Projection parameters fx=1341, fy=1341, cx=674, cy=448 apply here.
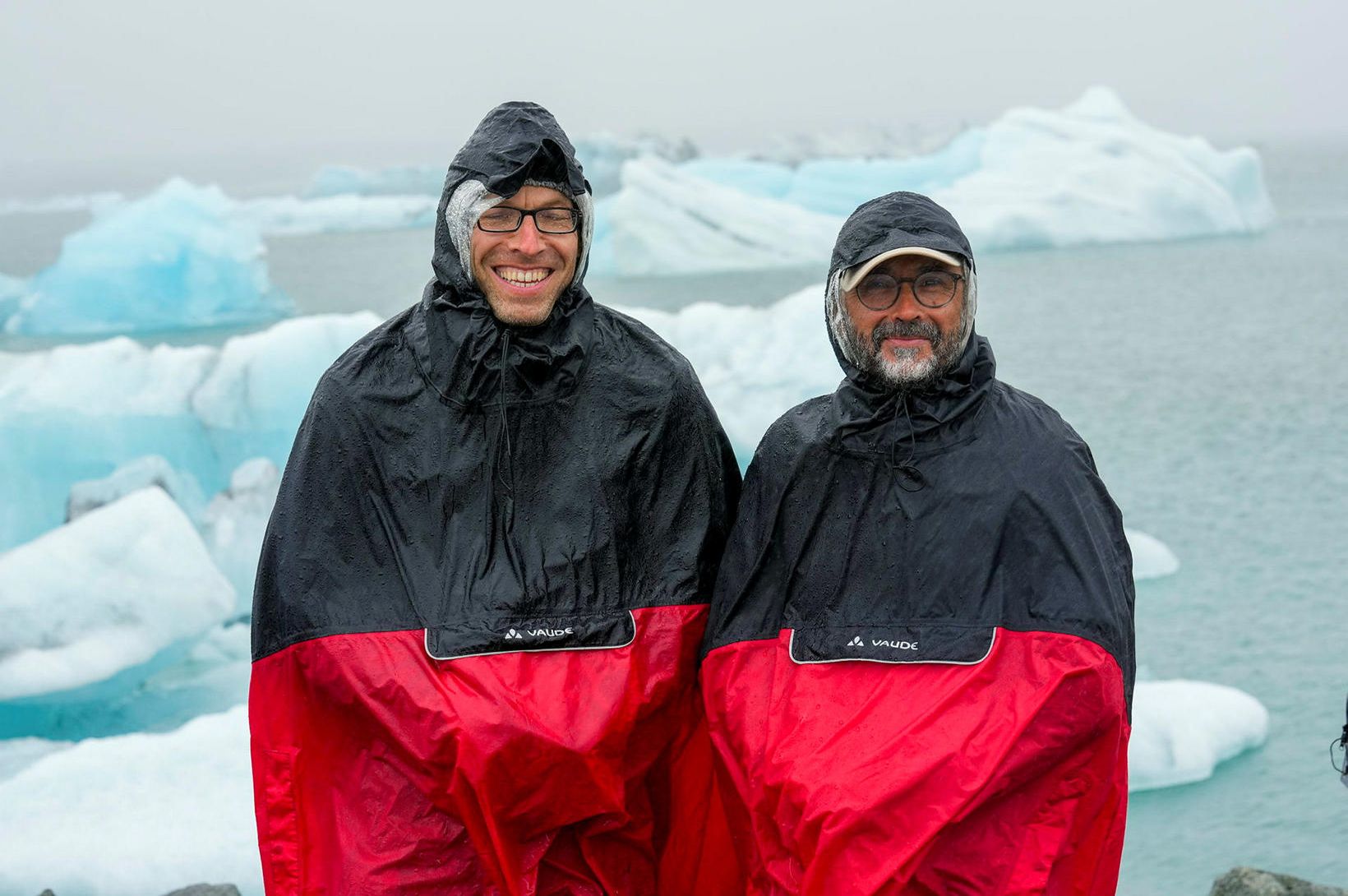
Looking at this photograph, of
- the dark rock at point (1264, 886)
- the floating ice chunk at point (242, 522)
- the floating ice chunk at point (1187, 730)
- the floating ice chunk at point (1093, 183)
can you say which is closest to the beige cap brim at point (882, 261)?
the dark rock at point (1264, 886)

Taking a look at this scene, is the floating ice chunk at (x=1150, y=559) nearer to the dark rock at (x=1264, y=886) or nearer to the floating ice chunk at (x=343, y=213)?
the dark rock at (x=1264, y=886)

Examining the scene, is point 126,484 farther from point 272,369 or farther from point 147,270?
point 147,270

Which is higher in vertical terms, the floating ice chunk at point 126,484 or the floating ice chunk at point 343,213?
the floating ice chunk at point 343,213

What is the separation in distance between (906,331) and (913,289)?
2.7 inches

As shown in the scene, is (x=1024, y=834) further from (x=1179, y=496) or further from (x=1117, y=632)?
(x=1179, y=496)

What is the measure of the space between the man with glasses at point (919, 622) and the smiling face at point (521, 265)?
42 centimetres

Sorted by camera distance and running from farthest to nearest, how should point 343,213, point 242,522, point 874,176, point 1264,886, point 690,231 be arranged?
1. point 874,176
2. point 343,213
3. point 690,231
4. point 242,522
5. point 1264,886

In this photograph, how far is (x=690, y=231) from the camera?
1021 centimetres

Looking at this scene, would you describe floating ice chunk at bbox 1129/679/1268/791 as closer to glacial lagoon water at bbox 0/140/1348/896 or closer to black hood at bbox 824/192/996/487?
glacial lagoon water at bbox 0/140/1348/896

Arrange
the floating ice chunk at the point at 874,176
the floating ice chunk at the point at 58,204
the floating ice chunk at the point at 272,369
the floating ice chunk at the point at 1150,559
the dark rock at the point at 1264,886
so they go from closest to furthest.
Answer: the dark rock at the point at 1264,886, the floating ice chunk at the point at 272,369, the floating ice chunk at the point at 1150,559, the floating ice chunk at the point at 58,204, the floating ice chunk at the point at 874,176

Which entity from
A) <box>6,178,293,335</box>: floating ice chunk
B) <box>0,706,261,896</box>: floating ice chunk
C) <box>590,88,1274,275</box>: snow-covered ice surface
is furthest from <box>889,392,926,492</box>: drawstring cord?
<box>590,88,1274,275</box>: snow-covered ice surface

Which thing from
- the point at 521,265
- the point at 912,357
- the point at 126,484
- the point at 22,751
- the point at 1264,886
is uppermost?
the point at 521,265

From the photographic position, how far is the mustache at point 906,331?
6.45 feet

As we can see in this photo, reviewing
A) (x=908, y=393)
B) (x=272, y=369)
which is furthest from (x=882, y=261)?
(x=272, y=369)
